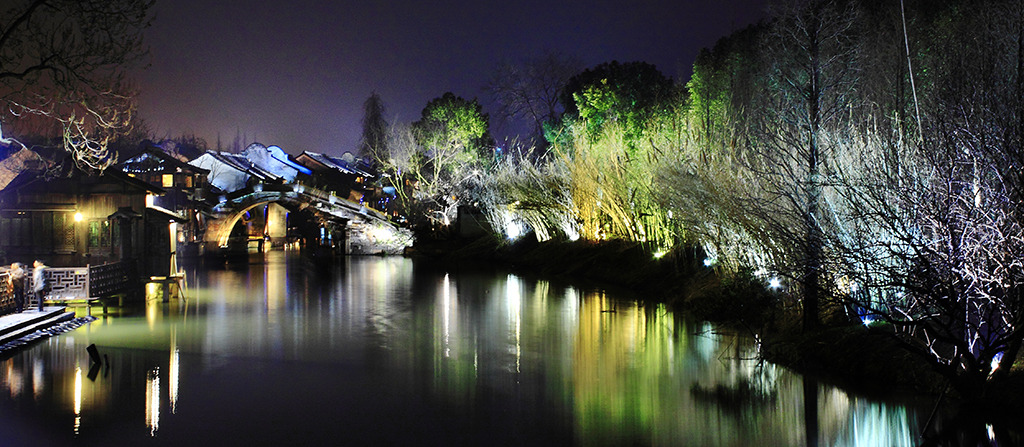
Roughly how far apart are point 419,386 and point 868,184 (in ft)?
24.1

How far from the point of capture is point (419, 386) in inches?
482

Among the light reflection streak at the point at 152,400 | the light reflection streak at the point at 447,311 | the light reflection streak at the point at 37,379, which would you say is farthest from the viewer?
the light reflection streak at the point at 447,311

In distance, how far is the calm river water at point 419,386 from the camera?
9.65m

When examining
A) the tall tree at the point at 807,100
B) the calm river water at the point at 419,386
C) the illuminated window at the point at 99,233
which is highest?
the tall tree at the point at 807,100

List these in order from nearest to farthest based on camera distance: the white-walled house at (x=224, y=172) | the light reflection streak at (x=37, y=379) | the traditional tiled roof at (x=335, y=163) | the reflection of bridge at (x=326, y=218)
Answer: the light reflection streak at (x=37, y=379) < the reflection of bridge at (x=326, y=218) < the white-walled house at (x=224, y=172) < the traditional tiled roof at (x=335, y=163)

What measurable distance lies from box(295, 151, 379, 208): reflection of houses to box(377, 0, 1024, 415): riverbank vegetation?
4250cm

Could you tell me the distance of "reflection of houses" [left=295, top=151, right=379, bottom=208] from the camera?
225ft

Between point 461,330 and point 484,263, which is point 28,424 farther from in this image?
point 484,263

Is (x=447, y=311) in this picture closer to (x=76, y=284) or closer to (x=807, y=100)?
(x=76, y=284)

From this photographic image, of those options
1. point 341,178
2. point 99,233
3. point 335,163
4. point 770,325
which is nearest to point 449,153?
point 341,178

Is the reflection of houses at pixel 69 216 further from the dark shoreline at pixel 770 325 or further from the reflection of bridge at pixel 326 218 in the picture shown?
the reflection of bridge at pixel 326 218

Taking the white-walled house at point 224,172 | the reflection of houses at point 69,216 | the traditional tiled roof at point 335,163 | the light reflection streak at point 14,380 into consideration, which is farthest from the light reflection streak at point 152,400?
the traditional tiled roof at point 335,163

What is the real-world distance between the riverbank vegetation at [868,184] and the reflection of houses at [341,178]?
42499 millimetres

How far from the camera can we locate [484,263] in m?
45.3
